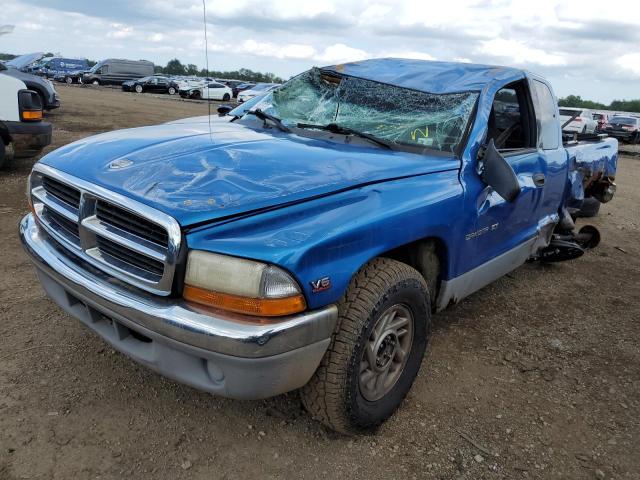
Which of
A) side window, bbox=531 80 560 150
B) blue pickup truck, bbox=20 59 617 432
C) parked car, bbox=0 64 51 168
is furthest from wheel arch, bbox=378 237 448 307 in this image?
parked car, bbox=0 64 51 168

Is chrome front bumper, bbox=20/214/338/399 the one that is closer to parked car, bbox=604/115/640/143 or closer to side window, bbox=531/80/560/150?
side window, bbox=531/80/560/150

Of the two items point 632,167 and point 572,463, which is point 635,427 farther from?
point 632,167

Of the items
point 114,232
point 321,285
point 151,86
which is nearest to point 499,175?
point 321,285

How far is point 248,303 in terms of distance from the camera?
195 centimetres

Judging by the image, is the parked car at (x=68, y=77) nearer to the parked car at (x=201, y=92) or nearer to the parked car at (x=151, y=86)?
the parked car at (x=151, y=86)

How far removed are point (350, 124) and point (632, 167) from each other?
50.5ft

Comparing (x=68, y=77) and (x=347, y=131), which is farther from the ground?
(x=68, y=77)

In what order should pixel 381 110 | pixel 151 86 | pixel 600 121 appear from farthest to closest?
pixel 151 86 → pixel 600 121 → pixel 381 110

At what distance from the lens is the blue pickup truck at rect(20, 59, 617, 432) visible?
1.97 m

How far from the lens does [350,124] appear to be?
3.23m

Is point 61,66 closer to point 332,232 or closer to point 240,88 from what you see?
point 240,88

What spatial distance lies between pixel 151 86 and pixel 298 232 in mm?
40652

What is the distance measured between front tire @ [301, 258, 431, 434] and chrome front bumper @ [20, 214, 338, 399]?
12cm

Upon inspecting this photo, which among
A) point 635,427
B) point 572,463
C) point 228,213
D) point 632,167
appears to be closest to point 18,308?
point 228,213
